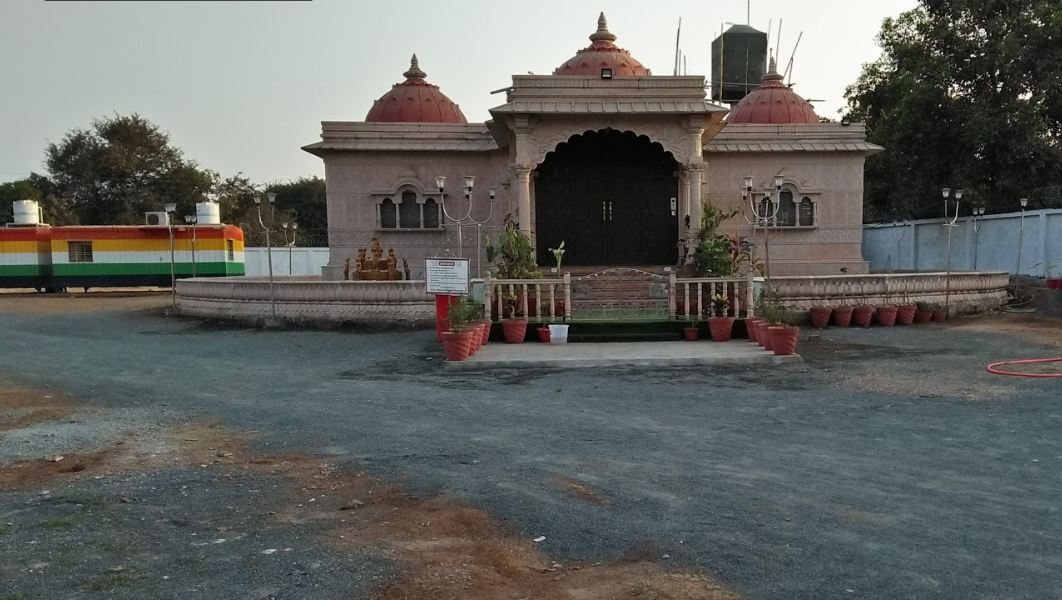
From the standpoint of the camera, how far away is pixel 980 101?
23.6m

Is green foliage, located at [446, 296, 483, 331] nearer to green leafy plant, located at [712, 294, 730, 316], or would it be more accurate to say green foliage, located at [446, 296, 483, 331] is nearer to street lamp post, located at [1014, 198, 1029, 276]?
green leafy plant, located at [712, 294, 730, 316]

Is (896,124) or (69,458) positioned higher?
(896,124)

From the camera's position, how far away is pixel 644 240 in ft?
63.5

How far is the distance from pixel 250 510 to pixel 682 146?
15.1 meters

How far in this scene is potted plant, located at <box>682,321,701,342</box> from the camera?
12.1 metres

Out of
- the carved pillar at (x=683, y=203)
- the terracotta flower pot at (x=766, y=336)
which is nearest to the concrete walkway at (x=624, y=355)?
the terracotta flower pot at (x=766, y=336)

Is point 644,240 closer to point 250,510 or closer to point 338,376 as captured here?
point 338,376

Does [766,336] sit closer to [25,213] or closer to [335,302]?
[335,302]

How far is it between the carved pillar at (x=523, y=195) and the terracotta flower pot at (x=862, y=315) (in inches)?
284

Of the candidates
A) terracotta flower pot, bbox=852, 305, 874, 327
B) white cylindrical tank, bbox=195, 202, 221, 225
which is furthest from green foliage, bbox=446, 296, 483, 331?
white cylindrical tank, bbox=195, 202, 221, 225

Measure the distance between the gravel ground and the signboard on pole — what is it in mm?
1896

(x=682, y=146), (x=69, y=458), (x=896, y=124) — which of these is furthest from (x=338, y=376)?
(x=896, y=124)

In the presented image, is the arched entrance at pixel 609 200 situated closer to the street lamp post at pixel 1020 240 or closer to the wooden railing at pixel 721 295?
the wooden railing at pixel 721 295

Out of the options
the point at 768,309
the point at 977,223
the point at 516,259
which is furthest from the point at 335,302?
the point at 977,223
